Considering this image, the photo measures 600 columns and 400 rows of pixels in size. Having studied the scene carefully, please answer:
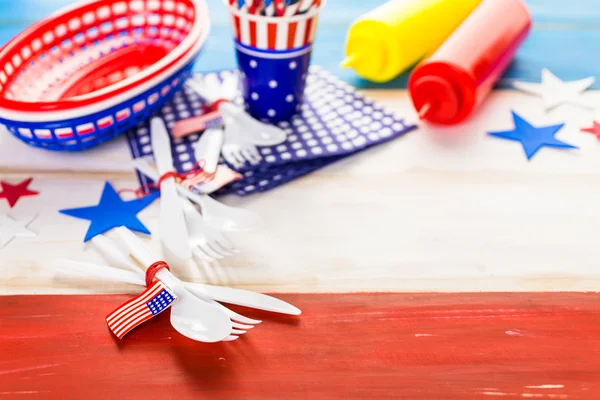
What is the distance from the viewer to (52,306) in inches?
22.0

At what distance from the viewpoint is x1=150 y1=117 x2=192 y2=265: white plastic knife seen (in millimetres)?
604

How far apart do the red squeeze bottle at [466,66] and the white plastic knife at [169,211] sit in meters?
0.34

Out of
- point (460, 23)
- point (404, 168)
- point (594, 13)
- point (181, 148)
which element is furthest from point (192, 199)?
point (594, 13)

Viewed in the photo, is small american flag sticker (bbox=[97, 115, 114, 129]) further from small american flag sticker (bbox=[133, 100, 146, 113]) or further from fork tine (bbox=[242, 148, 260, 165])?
fork tine (bbox=[242, 148, 260, 165])

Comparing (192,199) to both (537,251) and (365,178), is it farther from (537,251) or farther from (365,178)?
(537,251)

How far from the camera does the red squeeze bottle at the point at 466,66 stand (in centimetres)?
75

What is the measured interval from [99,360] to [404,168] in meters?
0.42

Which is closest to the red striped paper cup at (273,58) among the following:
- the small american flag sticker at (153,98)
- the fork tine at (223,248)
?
the small american flag sticker at (153,98)

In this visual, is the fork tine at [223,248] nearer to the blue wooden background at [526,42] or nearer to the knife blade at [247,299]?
the knife blade at [247,299]

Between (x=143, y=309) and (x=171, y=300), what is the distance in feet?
0.09

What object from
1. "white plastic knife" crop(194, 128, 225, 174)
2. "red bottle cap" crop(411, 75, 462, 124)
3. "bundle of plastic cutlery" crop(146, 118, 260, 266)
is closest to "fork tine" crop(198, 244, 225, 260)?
"bundle of plastic cutlery" crop(146, 118, 260, 266)

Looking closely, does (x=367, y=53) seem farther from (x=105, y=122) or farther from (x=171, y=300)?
(x=171, y=300)

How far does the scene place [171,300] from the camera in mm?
538

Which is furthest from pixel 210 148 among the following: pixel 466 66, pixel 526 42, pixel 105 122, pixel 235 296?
pixel 526 42
